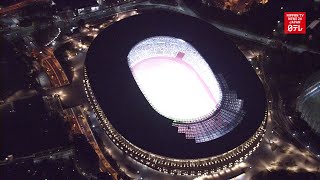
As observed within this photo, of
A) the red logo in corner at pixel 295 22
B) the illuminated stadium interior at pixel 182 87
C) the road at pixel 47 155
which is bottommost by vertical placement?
the road at pixel 47 155

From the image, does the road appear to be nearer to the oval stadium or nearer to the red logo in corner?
the oval stadium

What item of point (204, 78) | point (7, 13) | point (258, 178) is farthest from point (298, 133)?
point (7, 13)

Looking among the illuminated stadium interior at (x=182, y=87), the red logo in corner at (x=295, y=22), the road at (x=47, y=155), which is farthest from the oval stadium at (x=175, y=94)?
the red logo in corner at (x=295, y=22)

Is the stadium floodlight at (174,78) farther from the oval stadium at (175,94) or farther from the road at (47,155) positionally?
Result: the road at (47,155)

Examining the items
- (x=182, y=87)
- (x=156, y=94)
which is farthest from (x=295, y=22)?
(x=156, y=94)

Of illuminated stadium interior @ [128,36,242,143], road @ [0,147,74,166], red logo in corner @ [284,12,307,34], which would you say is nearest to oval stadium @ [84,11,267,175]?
illuminated stadium interior @ [128,36,242,143]

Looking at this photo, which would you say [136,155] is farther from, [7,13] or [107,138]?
[7,13]
